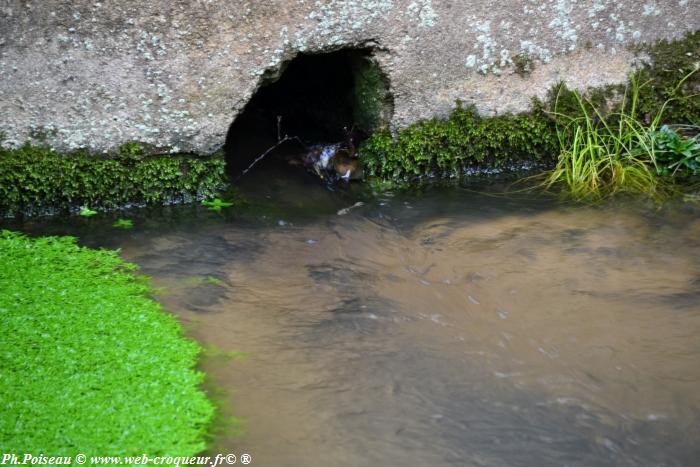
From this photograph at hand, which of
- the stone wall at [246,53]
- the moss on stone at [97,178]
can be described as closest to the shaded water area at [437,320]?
the moss on stone at [97,178]

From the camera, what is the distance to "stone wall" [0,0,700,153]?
401 centimetres

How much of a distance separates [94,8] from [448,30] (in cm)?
207

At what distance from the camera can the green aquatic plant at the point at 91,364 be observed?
253cm

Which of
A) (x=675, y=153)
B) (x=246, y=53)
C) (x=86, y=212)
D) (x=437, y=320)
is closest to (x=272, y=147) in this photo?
(x=246, y=53)

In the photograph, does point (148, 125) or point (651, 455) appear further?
point (148, 125)

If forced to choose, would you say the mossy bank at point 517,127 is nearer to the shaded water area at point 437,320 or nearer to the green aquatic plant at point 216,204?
the shaded water area at point 437,320

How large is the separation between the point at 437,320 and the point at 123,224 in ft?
6.45

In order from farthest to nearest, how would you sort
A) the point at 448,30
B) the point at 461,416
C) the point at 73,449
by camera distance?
the point at 448,30
the point at 461,416
the point at 73,449

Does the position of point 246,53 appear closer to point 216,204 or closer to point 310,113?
point 216,204

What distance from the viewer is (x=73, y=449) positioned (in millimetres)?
2457

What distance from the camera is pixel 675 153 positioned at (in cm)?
490

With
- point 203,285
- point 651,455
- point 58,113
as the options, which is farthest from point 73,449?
point 58,113

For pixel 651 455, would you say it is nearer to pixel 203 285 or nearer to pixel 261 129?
pixel 203 285

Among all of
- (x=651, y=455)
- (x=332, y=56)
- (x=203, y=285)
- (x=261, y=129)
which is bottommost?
(x=651, y=455)
